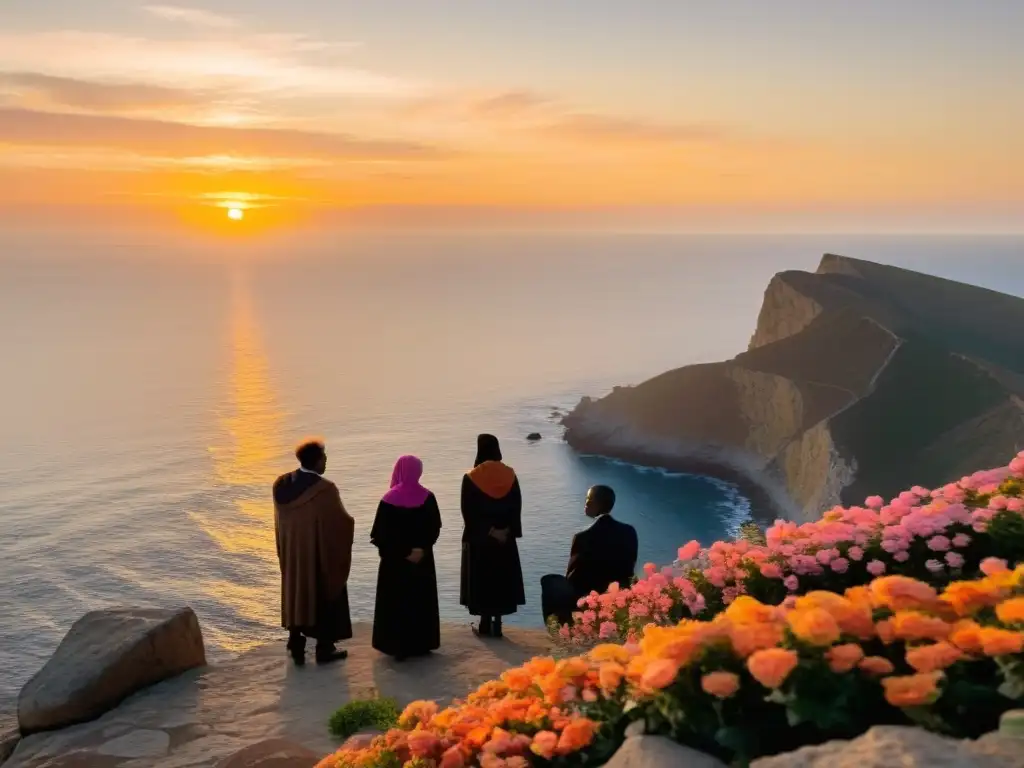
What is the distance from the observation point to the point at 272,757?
7242 millimetres

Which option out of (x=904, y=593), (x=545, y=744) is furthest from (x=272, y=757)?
(x=904, y=593)

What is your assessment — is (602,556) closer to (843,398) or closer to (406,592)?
(406,592)

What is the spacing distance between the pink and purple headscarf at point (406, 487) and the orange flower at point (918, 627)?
6921 millimetres

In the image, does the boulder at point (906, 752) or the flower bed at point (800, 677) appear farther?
the flower bed at point (800, 677)

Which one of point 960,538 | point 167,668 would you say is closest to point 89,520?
point 167,668

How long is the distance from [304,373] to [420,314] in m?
72.4

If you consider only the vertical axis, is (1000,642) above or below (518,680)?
above

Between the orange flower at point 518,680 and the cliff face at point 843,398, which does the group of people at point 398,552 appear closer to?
the orange flower at point 518,680

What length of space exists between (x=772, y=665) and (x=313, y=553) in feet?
25.1

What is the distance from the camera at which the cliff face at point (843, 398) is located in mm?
51594

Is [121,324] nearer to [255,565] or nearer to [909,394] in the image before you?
[255,565]

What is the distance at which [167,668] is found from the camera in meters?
10.4

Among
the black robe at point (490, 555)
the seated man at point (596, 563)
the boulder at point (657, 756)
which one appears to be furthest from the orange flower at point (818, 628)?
the black robe at point (490, 555)

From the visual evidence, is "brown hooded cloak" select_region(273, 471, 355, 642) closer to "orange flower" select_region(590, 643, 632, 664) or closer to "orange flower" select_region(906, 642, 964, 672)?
"orange flower" select_region(590, 643, 632, 664)
